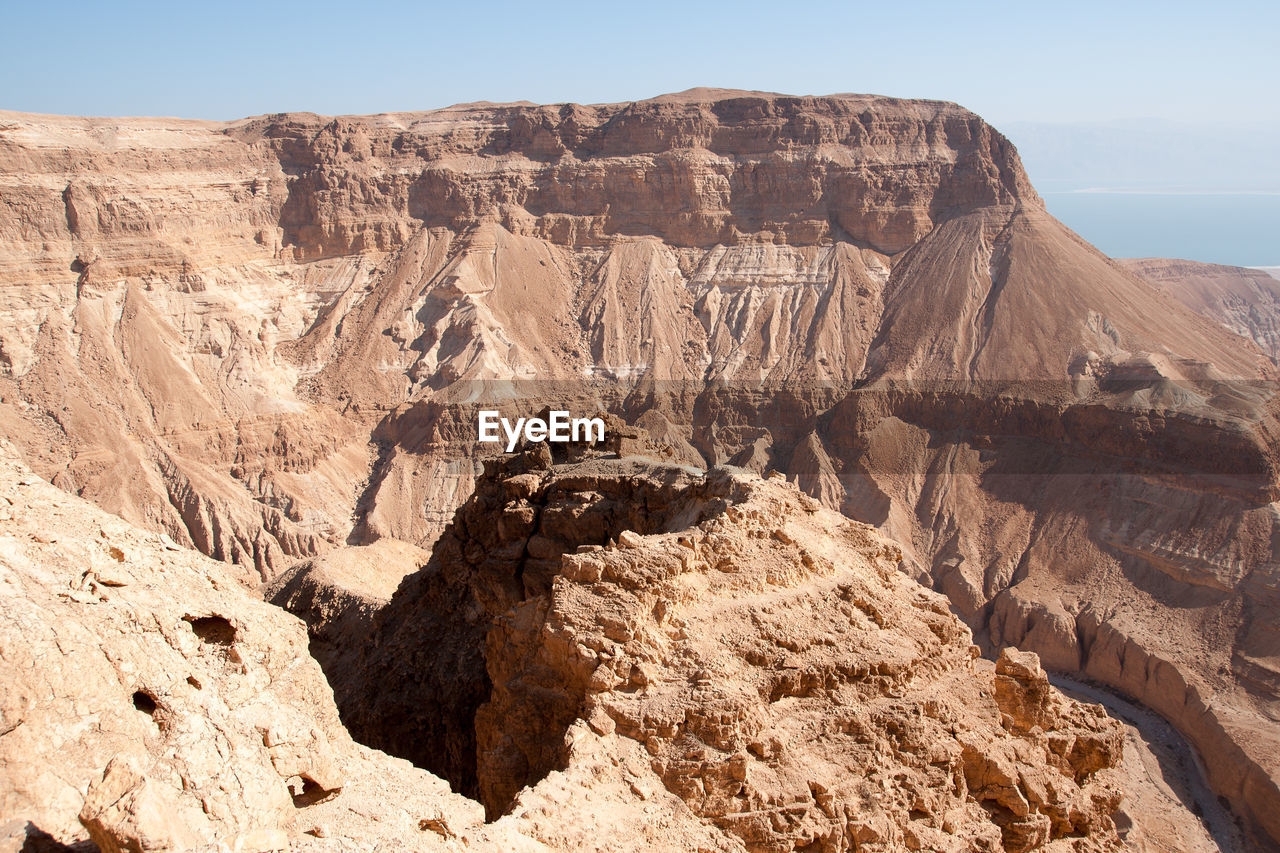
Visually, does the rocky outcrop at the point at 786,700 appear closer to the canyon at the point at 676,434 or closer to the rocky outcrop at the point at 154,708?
the canyon at the point at 676,434

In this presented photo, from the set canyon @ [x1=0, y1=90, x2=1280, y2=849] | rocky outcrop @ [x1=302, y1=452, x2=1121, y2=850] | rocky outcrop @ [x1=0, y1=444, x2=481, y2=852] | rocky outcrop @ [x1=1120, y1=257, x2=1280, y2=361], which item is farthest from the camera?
rocky outcrop @ [x1=1120, y1=257, x2=1280, y2=361]

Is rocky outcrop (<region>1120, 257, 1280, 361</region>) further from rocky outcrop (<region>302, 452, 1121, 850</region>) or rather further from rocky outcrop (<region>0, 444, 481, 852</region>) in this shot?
rocky outcrop (<region>0, 444, 481, 852</region>)

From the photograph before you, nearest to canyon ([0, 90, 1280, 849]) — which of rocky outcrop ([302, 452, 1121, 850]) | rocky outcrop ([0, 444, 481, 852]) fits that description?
rocky outcrop ([302, 452, 1121, 850])

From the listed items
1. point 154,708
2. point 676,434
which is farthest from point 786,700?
point 676,434

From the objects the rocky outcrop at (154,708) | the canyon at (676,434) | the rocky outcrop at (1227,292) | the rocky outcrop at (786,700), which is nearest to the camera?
the rocky outcrop at (154,708)

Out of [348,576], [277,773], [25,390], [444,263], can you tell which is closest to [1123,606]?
[348,576]

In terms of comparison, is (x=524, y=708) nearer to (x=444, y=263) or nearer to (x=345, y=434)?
(x=345, y=434)

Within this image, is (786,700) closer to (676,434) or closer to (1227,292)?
(676,434)


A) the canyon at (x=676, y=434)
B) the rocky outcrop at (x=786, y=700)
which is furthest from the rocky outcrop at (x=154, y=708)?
the rocky outcrop at (x=786, y=700)
